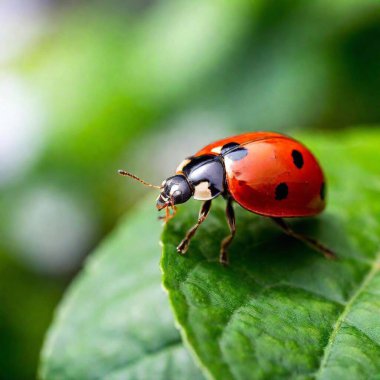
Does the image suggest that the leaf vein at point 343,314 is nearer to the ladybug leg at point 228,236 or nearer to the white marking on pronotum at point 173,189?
the ladybug leg at point 228,236

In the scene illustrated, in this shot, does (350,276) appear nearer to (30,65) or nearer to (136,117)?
(136,117)

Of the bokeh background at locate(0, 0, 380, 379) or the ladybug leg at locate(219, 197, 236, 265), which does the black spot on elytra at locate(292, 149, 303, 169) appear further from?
the bokeh background at locate(0, 0, 380, 379)

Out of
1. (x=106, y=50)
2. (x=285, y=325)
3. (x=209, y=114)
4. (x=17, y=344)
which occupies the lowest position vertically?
(x=17, y=344)

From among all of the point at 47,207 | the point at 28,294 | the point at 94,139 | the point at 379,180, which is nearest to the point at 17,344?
the point at 28,294

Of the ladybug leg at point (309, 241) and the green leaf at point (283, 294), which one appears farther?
the ladybug leg at point (309, 241)

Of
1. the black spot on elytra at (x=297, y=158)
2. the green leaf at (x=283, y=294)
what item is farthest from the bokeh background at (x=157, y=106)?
the black spot on elytra at (x=297, y=158)

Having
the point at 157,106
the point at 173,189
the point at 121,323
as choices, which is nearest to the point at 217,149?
the point at 173,189
